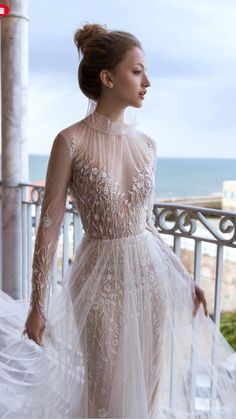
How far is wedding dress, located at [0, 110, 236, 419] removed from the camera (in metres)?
1.13

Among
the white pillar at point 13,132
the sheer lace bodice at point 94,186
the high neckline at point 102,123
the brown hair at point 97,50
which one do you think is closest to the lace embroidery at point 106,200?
the sheer lace bodice at point 94,186

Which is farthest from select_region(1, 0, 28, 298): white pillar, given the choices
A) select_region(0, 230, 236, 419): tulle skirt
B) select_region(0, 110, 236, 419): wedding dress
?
select_region(0, 110, 236, 419): wedding dress

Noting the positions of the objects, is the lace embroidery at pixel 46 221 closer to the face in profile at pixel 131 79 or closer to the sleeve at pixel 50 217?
the sleeve at pixel 50 217

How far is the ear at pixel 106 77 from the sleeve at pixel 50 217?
6.9 inches

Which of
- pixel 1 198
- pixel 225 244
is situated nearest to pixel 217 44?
pixel 1 198

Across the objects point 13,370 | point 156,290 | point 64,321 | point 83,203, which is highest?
point 83,203

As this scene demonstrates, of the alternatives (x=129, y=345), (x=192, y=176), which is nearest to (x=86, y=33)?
(x=129, y=345)

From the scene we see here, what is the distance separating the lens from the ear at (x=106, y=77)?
3.72ft

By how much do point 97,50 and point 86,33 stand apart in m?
0.08

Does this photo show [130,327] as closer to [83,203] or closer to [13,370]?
[83,203]

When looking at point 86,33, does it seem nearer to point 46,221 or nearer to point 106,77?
point 106,77

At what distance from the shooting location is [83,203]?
1.15 metres

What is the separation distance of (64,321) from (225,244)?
665 millimetres

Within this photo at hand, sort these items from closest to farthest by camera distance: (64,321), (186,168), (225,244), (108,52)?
(108,52) → (64,321) → (225,244) → (186,168)
